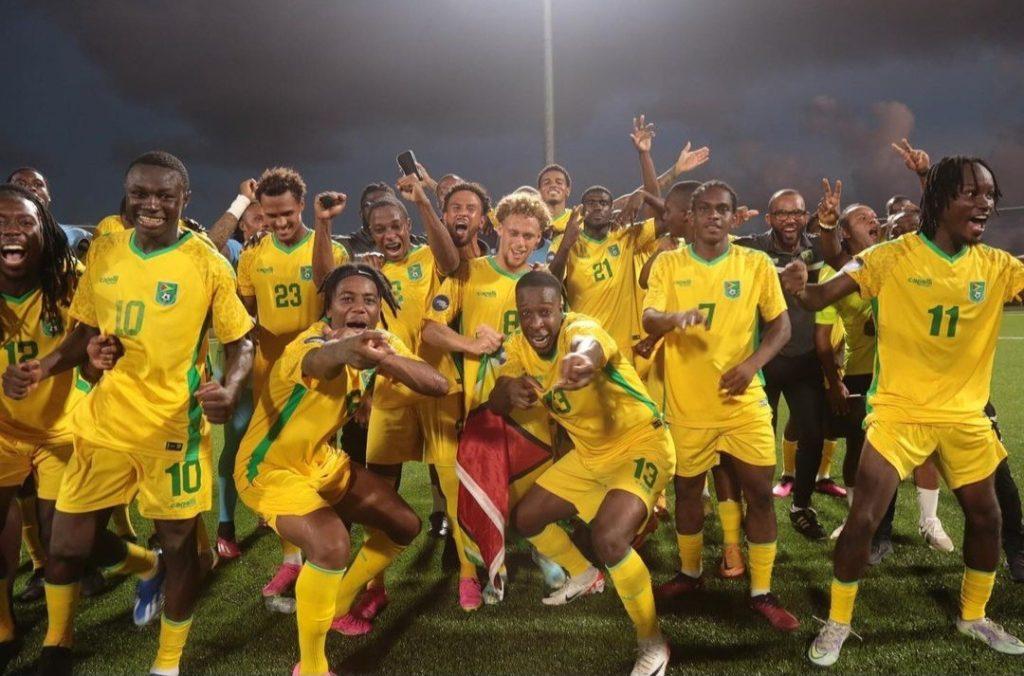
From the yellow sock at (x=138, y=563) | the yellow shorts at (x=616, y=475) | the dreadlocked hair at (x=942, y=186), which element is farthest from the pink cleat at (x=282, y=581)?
the dreadlocked hair at (x=942, y=186)

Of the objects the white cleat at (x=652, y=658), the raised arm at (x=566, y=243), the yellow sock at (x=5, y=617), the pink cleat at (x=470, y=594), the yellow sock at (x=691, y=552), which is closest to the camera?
the white cleat at (x=652, y=658)

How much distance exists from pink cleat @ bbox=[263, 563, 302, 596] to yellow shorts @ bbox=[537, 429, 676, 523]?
1.61m

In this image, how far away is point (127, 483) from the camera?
10.1 feet

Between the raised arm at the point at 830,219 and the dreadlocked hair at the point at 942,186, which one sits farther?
A: the raised arm at the point at 830,219

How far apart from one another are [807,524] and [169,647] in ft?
13.5

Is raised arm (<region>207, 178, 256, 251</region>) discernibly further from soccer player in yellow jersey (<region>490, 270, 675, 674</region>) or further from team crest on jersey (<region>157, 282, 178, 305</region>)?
soccer player in yellow jersey (<region>490, 270, 675, 674</region>)

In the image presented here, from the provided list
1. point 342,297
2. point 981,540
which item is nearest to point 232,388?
point 342,297

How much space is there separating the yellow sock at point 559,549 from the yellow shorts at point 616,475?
20cm

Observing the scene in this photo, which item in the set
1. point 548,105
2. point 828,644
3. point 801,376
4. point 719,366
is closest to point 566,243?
point 719,366

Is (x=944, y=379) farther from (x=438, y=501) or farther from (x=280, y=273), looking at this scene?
(x=280, y=273)

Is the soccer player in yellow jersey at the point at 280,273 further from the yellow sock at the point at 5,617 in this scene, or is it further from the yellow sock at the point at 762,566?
the yellow sock at the point at 762,566

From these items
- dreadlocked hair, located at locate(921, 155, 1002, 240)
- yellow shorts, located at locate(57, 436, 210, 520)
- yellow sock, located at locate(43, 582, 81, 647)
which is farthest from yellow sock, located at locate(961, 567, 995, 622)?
yellow sock, located at locate(43, 582, 81, 647)

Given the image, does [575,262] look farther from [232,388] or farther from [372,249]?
[232,388]

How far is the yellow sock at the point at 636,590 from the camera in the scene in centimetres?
310
